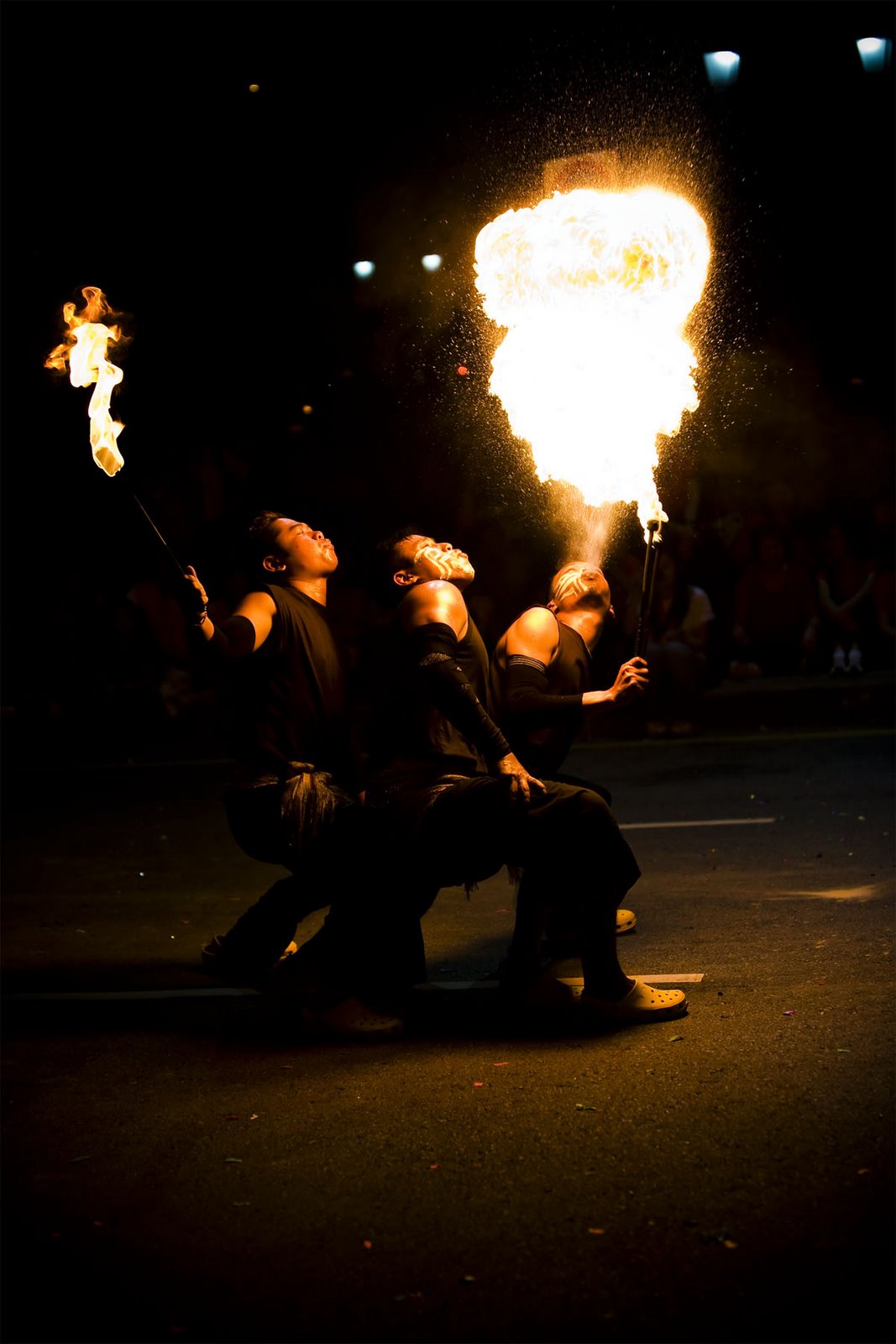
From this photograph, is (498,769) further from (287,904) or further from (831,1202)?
(831,1202)

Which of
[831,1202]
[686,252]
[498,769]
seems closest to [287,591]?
[498,769]

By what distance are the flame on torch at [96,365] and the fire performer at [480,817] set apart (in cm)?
123

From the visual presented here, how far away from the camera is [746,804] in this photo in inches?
383

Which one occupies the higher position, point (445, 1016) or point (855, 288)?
point (855, 288)

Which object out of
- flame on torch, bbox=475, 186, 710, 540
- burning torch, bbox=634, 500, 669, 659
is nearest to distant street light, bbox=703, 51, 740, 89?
flame on torch, bbox=475, 186, 710, 540

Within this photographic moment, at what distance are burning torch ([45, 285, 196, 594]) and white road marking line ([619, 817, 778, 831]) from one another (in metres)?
4.45

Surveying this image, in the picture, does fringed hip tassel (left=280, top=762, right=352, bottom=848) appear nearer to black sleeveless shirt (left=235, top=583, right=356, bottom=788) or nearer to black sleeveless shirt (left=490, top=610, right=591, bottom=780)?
black sleeveless shirt (left=235, top=583, right=356, bottom=788)

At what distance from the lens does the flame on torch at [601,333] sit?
606 centimetres

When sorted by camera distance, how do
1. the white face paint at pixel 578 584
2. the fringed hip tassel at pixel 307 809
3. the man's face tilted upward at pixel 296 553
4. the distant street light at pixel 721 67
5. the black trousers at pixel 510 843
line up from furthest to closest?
1. the distant street light at pixel 721 67
2. the white face paint at pixel 578 584
3. the man's face tilted upward at pixel 296 553
4. the fringed hip tassel at pixel 307 809
5. the black trousers at pixel 510 843

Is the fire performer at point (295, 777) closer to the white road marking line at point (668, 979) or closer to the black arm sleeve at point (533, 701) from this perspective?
the black arm sleeve at point (533, 701)

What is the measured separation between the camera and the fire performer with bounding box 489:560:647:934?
18.9 feet

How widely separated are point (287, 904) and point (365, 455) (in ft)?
36.1

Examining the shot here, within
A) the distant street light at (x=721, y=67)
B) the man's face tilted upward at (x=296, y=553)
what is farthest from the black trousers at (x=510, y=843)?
the distant street light at (x=721, y=67)

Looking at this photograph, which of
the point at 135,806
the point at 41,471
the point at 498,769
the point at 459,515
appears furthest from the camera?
the point at 41,471
